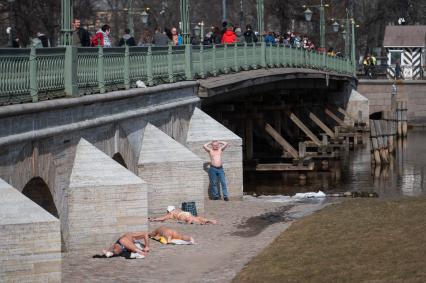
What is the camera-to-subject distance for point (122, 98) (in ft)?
91.6

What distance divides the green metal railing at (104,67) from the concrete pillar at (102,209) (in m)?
1.75

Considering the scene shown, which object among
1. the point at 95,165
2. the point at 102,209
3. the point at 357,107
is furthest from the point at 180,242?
the point at 357,107

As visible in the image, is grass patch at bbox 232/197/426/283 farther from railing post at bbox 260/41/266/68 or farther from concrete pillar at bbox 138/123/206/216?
railing post at bbox 260/41/266/68

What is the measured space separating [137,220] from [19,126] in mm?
3820

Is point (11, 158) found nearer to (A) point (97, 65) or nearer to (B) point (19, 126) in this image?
(B) point (19, 126)

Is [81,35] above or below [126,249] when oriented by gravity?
above

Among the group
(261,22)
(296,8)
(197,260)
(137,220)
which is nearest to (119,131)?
(137,220)

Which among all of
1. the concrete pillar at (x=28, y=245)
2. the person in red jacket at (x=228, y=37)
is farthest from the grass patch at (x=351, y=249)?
the person in red jacket at (x=228, y=37)

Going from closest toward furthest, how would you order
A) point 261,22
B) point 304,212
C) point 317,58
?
point 304,212
point 261,22
point 317,58

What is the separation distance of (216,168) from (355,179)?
1449cm

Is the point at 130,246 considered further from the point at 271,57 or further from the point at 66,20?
the point at 271,57

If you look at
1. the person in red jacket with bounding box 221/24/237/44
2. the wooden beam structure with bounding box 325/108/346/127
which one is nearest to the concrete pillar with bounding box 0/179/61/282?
the person in red jacket with bounding box 221/24/237/44

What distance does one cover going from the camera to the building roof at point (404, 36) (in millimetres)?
95188

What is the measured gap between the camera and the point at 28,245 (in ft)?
61.0
